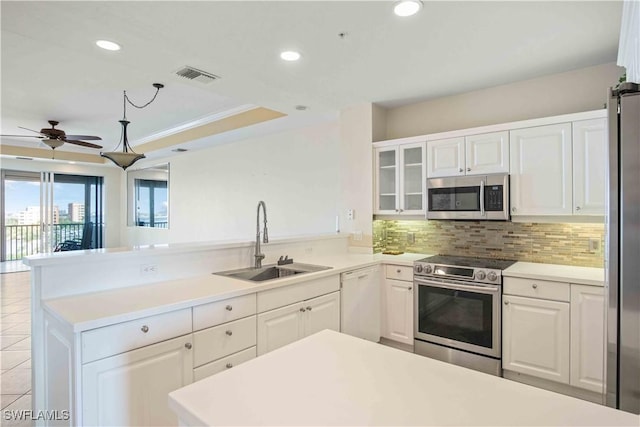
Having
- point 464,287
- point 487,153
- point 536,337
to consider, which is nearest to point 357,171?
point 487,153

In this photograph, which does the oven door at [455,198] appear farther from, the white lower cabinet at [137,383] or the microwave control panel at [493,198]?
the white lower cabinet at [137,383]

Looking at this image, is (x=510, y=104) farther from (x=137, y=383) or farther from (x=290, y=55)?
(x=137, y=383)

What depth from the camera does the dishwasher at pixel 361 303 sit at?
3.03 metres

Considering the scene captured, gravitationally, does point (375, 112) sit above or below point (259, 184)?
above

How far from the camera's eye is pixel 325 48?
2559 millimetres

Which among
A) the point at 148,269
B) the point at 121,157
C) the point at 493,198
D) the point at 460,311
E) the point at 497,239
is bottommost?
the point at 460,311

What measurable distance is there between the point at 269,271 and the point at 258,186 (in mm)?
2783

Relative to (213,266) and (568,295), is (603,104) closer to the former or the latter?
(568,295)

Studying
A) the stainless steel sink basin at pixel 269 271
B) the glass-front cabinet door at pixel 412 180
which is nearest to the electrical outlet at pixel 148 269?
the stainless steel sink basin at pixel 269 271

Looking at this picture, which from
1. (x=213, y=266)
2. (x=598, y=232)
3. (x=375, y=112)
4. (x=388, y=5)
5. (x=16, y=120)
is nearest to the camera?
(x=388, y=5)

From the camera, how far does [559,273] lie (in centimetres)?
269

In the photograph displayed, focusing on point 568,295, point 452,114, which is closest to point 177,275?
point 568,295

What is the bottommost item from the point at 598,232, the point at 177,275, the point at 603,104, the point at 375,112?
the point at 177,275

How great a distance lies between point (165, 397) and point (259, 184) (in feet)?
13.1
